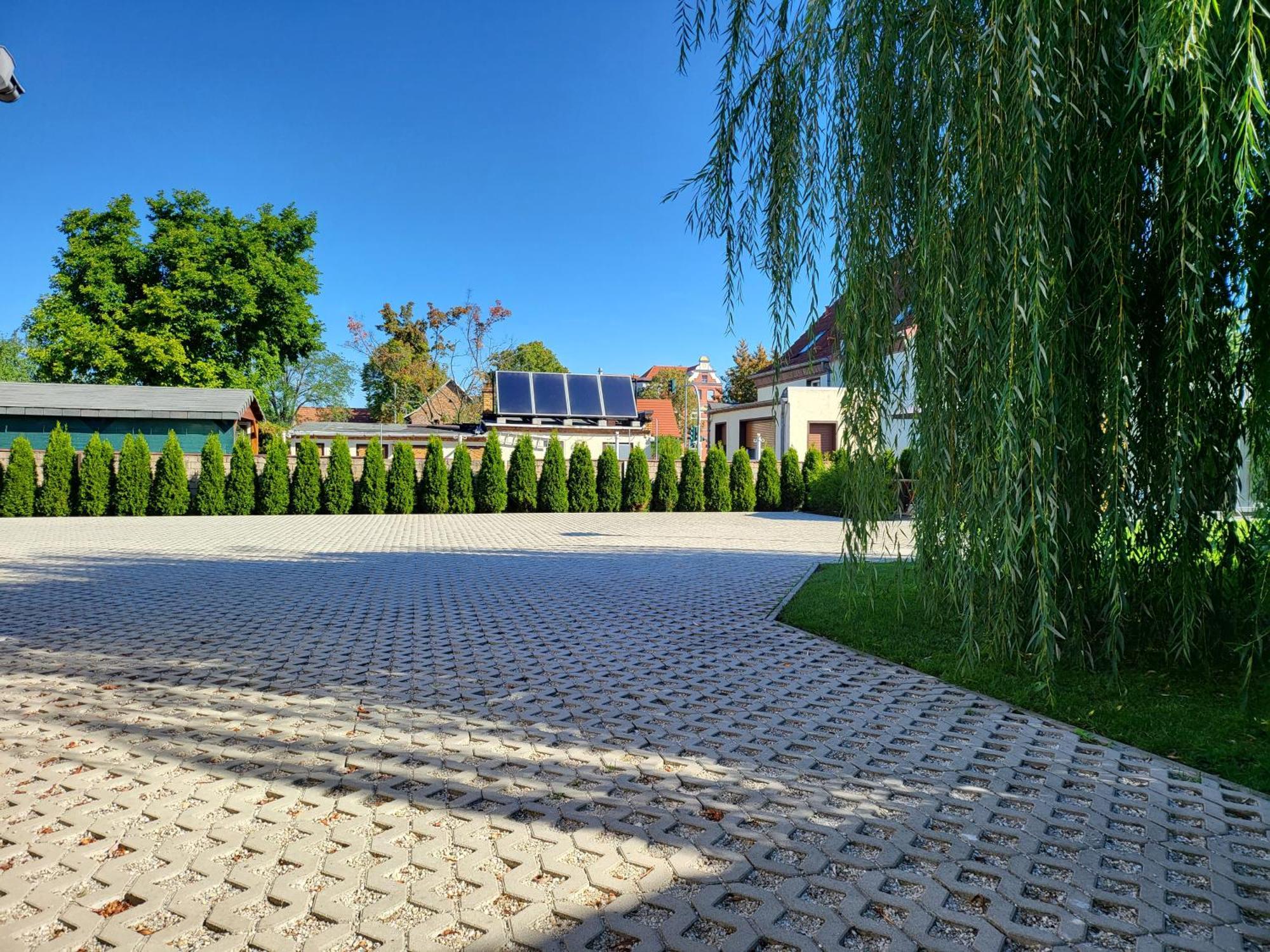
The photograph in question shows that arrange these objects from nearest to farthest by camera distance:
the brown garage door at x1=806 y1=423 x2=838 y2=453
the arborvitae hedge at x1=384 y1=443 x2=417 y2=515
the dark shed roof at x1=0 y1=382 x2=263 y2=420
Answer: the arborvitae hedge at x1=384 y1=443 x2=417 y2=515, the dark shed roof at x1=0 y1=382 x2=263 y2=420, the brown garage door at x1=806 y1=423 x2=838 y2=453

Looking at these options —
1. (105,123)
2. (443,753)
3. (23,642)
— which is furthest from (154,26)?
(443,753)

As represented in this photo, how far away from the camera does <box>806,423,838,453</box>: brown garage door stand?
25.9 metres

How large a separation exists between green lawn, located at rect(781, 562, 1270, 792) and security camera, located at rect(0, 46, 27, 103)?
217 inches

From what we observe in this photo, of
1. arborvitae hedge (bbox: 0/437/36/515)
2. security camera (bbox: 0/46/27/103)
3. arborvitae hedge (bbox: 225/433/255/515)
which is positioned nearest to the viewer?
security camera (bbox: 0/46/27/103)

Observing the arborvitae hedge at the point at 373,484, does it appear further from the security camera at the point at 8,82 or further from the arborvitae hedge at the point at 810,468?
the security camera at the point at 8,82

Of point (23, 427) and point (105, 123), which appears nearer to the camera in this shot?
point (105, 123)

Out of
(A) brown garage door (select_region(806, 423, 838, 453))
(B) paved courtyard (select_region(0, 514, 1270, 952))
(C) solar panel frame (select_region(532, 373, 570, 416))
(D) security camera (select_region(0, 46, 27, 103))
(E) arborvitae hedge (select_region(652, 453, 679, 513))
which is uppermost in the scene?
(C) solar panel frame (select_region(532, 373, 570, 416))

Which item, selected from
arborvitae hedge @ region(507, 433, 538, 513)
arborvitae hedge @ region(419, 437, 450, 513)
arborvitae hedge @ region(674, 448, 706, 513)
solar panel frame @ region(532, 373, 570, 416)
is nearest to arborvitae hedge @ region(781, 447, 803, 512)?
arborvitae hedge @ region(674, 448, 706, 513)

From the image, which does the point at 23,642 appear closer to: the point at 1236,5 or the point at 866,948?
the point at 866,948

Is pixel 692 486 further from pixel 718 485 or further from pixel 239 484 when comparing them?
pixel 239 484

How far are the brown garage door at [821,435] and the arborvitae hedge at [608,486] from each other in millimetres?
8452

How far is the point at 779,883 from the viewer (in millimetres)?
2148

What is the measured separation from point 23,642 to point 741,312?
19.6 ft

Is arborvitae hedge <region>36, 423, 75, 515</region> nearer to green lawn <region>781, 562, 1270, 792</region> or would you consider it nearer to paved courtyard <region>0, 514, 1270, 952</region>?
paved courtyard <region>0, 514, 1270, 952</region>
